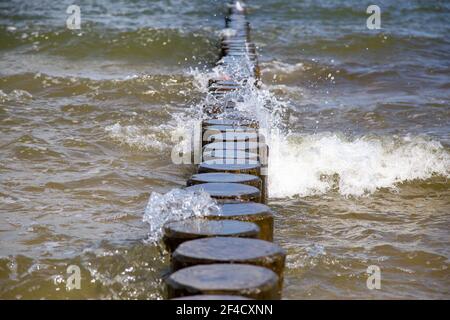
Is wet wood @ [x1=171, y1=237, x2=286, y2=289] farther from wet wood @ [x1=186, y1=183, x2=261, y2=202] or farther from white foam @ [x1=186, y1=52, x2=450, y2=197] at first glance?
white foam @ [x1=186, y1=52, x2=450, y2=197]

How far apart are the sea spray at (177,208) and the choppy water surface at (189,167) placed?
0.03m

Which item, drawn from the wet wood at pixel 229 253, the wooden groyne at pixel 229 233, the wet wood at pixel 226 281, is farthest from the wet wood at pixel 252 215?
the wet wood at pixel 226 281

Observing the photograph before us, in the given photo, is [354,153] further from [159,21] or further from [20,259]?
[159,21]

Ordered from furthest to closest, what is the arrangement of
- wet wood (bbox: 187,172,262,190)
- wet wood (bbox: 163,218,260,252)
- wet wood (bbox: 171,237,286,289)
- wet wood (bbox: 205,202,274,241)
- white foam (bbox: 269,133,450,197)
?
white foam (bbox: 269,133,450,197), wet wood (bbox: 187,172,262,190), wet wood (bbox: 205,202,274,241), wet wood (bbox: 163,218,260,252), wet wood (bbox: 171,237,286,289)

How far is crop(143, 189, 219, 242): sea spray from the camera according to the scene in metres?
3.47

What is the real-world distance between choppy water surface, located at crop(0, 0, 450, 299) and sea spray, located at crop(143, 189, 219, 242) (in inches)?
1.2

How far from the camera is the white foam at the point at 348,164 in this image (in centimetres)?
573

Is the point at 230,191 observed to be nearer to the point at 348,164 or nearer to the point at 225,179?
the point at 225,179

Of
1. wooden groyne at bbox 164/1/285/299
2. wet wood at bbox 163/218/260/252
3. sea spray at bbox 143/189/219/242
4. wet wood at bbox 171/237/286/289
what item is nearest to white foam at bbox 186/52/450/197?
wooden groyne at bbox 164/1/285/299

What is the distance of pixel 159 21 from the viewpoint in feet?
47.8

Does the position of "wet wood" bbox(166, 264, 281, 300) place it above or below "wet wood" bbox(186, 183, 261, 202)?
below

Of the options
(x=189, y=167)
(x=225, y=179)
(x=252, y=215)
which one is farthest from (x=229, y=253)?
(x=189, y=167)

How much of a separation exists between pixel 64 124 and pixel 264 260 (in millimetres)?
4974
